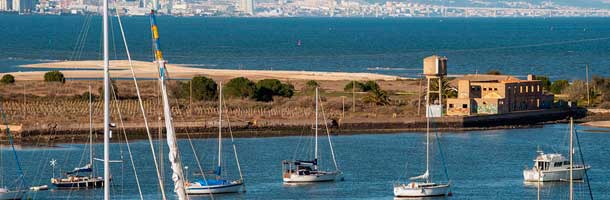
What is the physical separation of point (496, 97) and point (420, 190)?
30.6 metres

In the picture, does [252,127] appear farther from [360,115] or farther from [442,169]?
[442,169]

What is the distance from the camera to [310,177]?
4884cm

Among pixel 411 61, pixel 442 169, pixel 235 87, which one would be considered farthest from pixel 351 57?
pixel 442 169

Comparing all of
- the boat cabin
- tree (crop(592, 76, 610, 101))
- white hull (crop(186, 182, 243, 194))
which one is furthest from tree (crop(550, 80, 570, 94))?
white hull (crop(186, 182, 243, 194))

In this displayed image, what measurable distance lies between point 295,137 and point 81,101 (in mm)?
14486

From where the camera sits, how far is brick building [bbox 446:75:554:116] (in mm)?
74875

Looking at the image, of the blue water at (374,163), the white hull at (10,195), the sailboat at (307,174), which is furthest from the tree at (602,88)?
the white hull at (10,195)

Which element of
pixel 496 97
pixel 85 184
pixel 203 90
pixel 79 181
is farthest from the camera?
pixel 203 90

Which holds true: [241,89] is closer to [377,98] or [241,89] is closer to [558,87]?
[377,98]

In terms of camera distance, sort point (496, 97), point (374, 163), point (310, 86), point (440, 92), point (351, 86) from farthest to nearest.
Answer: point (310, 86) < point (351, 86) < point (440, 92) < point (496, 97) < point (374, 163)

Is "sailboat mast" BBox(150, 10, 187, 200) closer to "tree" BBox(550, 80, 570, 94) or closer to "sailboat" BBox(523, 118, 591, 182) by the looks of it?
"sailboat" BBox(523, 118, 591, 182)

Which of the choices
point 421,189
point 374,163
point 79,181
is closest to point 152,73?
point 374,163

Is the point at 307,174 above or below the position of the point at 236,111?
below

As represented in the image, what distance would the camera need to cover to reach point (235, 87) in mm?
79875
